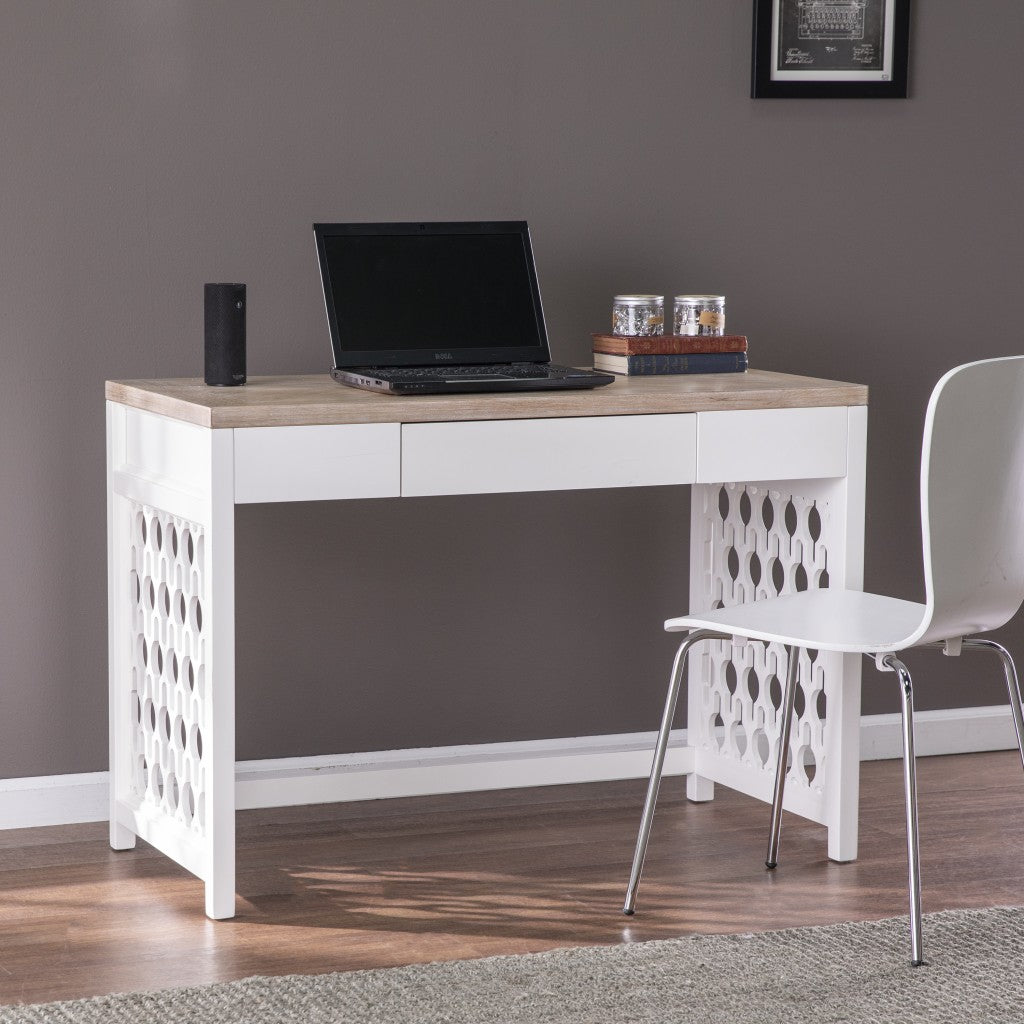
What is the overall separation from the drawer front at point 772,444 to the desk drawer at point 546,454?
0.03 m

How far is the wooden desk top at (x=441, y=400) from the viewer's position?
7.38 ft

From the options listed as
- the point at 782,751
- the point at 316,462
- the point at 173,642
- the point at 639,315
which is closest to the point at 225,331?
the point at 316,462

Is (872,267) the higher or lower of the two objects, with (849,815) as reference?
higher

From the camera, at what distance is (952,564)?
2.18m

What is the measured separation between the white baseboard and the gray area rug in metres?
0.61

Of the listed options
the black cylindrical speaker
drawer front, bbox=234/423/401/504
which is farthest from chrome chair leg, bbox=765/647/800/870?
the black cylindrical speaker

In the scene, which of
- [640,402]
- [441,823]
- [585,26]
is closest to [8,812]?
[441,823]

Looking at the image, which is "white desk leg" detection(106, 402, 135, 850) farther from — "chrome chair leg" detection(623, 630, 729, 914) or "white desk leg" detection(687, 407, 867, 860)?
"white desk leg" detection(687, 407, 867, 860)

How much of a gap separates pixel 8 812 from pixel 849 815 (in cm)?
137

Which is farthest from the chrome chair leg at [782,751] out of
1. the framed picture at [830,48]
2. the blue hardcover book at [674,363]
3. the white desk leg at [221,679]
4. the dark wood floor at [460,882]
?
the framed picture at [830,48]

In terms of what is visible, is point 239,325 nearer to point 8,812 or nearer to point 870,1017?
point 8,812

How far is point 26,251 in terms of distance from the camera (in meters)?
2.65

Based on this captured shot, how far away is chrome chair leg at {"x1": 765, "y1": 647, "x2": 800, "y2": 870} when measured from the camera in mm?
2586

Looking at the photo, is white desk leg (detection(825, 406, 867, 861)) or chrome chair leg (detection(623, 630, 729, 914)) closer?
chrome chair leg (detection(623, 630, 729, 914))
